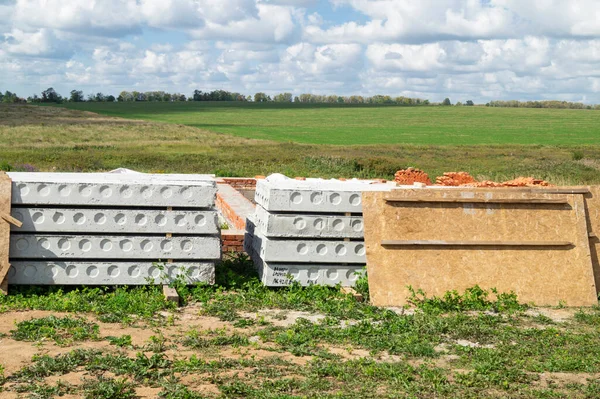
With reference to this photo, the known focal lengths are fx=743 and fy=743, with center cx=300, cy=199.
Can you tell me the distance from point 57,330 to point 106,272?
4.81 feet

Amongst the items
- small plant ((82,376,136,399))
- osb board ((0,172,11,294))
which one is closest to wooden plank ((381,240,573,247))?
small plant ((82,376,136,399))

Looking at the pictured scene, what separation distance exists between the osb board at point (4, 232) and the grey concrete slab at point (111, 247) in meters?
0.18

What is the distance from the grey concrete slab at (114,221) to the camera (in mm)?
7832

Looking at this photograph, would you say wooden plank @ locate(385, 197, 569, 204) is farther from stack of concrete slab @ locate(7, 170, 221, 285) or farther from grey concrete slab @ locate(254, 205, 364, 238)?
stack of concrete slab @ locate(7, 170, 221, 285)

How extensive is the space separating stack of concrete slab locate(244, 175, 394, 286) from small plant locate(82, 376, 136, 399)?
3.17 m

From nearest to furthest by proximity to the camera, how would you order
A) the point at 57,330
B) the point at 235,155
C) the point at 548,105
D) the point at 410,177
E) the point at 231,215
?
the point at 57,330 < the point at 231,215 < the point at 410,177 < the point at 235,155 < the point at 548,105

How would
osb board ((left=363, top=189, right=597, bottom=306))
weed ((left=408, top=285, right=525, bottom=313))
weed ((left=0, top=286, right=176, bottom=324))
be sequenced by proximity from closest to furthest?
weed ((left=0, top=286, right=176, bottom=324)) < weed ((left=408, top=285, right=525, bottom=313)) < osb board ((left=363, top=189, right=597, bottom=306))

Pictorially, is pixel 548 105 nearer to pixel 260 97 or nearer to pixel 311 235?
pixel 260 97

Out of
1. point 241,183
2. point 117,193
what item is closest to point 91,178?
point 117,193

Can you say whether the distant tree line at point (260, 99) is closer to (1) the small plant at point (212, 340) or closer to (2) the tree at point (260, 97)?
(2) the tree at point (260, 97)

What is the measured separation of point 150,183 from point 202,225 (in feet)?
2.38

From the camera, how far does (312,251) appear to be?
328 inches

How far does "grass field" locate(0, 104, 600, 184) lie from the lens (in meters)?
29.8

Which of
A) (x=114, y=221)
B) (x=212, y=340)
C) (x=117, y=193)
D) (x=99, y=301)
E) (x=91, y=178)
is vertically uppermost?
(x=91, y=178)
